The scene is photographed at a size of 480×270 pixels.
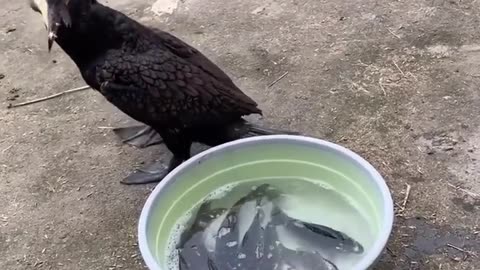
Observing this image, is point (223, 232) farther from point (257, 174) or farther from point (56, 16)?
point (56, 16)

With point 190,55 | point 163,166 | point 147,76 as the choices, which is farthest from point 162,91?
point 163,166

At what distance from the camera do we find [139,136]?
268 centimetres

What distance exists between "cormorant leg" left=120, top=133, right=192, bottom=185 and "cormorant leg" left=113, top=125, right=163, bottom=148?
0.11 metres

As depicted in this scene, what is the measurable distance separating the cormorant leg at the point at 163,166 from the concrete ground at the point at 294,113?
5 centimetres

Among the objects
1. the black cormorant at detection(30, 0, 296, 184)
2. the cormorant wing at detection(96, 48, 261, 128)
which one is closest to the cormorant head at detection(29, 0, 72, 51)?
the black cormorant at detection(30, 0, 296, 184)

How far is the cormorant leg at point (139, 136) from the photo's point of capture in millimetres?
2666

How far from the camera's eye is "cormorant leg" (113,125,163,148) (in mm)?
2666

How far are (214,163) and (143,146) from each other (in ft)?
1.66

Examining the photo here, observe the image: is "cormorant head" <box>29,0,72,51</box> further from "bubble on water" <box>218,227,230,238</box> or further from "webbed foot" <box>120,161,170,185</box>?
"bubble on water" <box>218,227,230,238</box>

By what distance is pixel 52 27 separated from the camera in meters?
2.21

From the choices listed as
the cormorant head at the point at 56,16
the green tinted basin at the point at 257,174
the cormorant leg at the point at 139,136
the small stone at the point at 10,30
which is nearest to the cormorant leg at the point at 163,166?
the cormorant leg at the point at 139,136

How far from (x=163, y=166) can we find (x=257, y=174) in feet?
1.29

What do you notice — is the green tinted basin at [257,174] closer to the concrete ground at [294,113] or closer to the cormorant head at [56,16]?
the concrete ground at [294,113]

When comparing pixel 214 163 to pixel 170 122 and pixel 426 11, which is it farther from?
pixel 426 11
